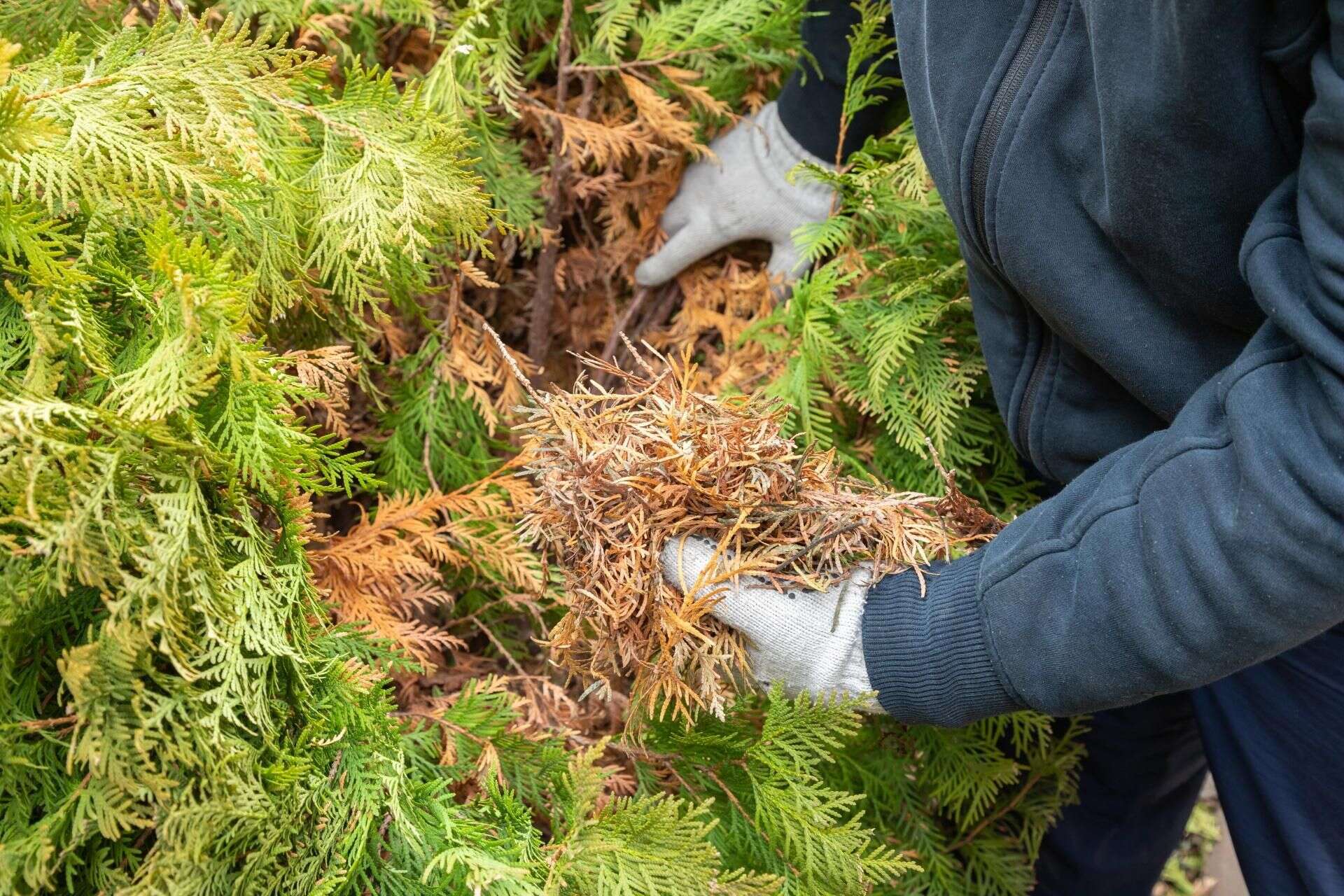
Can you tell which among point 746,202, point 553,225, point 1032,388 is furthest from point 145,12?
point 1032,388

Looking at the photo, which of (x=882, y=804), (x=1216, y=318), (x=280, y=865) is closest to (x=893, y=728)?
(x=882, y=804)

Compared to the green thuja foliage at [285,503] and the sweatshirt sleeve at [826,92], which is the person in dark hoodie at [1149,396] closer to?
the green thuja foliage at [285,503]

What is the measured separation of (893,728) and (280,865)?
980 millimetres

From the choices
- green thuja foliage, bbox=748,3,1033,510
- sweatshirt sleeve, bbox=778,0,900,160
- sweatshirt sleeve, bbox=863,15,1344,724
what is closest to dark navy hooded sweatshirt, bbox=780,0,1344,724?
sweatshirt sleeve, bbox=863,15,1344,724

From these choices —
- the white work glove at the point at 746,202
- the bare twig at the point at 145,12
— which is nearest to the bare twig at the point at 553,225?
the white work glove at the point at 746,202

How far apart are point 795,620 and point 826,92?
981 mm

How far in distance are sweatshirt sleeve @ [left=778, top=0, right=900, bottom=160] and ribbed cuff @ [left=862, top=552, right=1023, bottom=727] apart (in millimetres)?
861

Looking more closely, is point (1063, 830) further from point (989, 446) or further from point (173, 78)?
point (173, 78)

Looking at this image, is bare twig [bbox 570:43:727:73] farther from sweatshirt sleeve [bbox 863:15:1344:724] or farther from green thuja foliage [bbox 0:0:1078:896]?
sweatshirt sleeve [bbox 863:15:1344:724]

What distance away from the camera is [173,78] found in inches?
42.2

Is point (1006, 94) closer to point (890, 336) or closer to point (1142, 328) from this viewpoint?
point (1142, 328)

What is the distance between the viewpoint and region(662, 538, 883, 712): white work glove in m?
1.17

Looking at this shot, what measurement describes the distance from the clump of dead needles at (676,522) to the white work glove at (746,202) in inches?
24.0

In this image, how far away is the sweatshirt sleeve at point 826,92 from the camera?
65.2 inches
